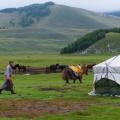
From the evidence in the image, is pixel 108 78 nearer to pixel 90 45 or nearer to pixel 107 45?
pixel 107 45

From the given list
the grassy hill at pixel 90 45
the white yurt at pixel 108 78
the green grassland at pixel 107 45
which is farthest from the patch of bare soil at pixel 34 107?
the green grassland at pixel 107 45

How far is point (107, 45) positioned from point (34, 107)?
163m

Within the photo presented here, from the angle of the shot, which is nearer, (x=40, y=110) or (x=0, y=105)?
(x=40, y=110)

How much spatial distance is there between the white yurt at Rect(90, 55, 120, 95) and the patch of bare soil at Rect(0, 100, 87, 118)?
13.0 feet

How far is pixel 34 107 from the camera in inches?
859

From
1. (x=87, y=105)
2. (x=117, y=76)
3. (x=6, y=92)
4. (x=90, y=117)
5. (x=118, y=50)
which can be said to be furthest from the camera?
(x=118, y=50)

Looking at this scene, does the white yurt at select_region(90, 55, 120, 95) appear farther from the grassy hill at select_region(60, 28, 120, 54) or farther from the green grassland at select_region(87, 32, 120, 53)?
the green grassland at select_region(87, 32, 120, 53)

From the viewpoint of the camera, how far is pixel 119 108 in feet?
68.4

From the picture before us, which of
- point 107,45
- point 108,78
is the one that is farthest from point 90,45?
point 108,78

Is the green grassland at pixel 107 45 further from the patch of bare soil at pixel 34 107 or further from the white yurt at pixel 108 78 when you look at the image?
the patch of bare soil at pixel 34 107

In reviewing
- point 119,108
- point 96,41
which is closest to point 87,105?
point 119,108

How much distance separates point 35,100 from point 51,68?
30.9 metres

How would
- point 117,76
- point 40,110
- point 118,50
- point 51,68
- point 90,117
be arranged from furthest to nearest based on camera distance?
point 118,50
point 51,68
point 117,76
point 40,110
point 90,117

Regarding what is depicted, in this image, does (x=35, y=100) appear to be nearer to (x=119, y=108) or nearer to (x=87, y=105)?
(x=87, y=105)
